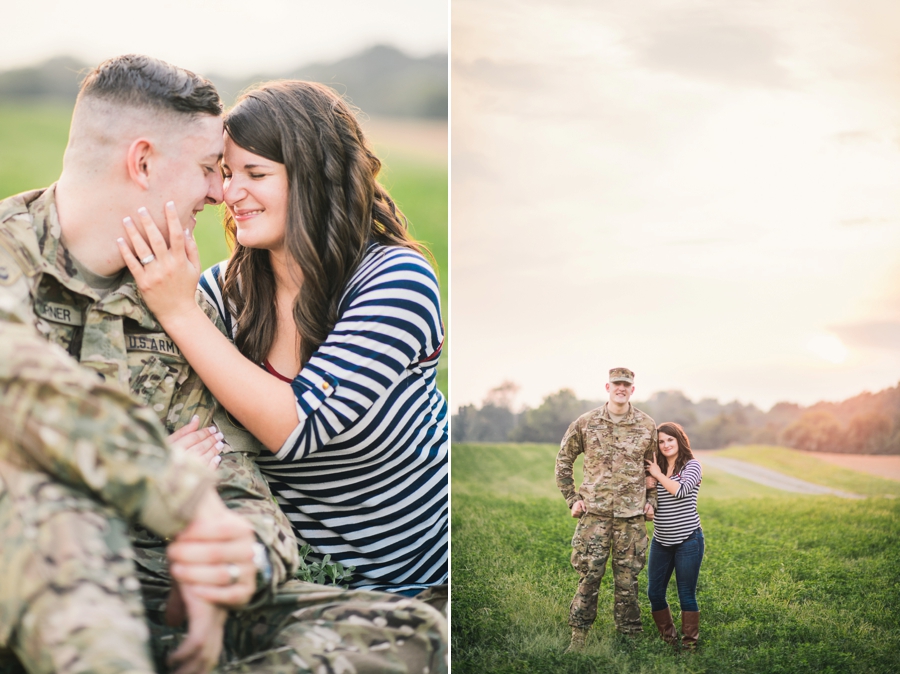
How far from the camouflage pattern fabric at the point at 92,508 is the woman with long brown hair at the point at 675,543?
150 centimetres

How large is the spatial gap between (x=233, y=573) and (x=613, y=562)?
1.90 meters

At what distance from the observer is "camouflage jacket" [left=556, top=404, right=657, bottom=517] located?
2.89m

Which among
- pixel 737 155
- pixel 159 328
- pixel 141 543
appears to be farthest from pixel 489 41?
pixel 141 543

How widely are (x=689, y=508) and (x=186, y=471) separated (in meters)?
2.12

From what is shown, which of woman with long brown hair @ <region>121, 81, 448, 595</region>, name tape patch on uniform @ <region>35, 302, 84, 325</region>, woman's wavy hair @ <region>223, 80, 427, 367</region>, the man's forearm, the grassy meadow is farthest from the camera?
the grassy meadow

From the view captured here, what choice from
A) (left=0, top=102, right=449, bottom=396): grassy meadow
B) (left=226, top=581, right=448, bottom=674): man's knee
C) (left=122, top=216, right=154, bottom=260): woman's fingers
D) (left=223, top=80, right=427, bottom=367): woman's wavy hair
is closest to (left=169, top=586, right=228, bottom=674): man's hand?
(left=226, top=581, right=448, bottom=674): man's knee

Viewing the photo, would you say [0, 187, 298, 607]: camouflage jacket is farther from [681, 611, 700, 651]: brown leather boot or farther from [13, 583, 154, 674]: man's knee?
[681, 611, 700, 651]: brown leather boot

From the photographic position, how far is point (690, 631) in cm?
290

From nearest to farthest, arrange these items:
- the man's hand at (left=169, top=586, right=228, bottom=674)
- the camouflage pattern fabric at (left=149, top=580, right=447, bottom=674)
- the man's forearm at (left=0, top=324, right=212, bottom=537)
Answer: the man's forearm at (left=0, top=324, right=212, bottom=537)
the man's hand at (left=169, top=586, right=228, bottom=674)
the camouflage pattern fabric at (left=149, top=580, right=447, bottom=674)

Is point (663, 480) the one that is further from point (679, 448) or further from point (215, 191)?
point (215, 191)

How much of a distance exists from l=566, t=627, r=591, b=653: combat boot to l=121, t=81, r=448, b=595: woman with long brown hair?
888 mm

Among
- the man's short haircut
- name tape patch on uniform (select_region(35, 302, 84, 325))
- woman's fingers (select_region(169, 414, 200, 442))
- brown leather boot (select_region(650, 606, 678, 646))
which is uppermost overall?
the man's short haircut

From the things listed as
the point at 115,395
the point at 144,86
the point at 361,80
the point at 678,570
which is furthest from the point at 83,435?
the point at 361,80

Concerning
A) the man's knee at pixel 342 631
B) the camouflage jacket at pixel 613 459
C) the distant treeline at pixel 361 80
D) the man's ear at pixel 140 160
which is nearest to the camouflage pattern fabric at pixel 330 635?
the man's knee at pixel 342 631
